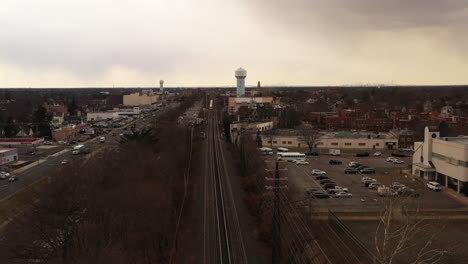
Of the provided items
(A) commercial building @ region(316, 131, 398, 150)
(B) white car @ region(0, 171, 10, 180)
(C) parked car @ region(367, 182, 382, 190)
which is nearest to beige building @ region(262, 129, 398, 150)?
(A) commercial building @ region(316, 131, 398, 150)

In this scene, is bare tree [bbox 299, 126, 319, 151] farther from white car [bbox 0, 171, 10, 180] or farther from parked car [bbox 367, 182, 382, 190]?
white car [bbox 0, 171, 10, 180]

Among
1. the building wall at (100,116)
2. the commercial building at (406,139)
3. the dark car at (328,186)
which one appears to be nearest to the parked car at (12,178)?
→ the dark car at (328,186)

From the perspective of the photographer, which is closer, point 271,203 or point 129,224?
point 129,224

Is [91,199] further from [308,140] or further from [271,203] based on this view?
[308,140]

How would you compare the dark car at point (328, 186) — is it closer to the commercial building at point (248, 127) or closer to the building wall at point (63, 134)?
the commercial building at point (248, 127)

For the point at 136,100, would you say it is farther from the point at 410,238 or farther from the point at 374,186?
the point at 410,238

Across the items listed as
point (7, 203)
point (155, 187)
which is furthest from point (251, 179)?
point (7, 203)
